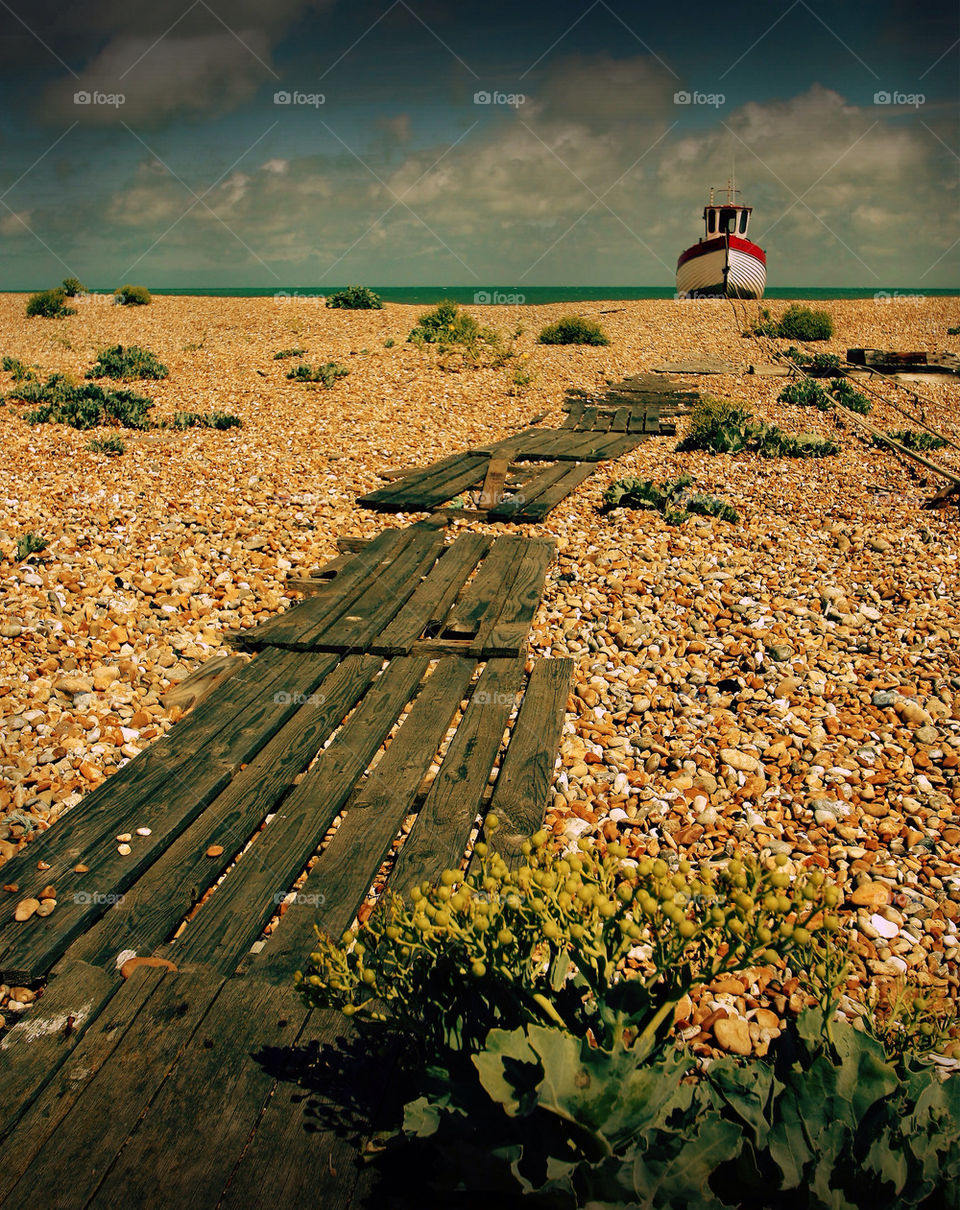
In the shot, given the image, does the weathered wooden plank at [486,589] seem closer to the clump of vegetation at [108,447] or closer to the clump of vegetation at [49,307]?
the clump of vegetation at [108,447]

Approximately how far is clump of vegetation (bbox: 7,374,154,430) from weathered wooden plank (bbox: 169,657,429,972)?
8.21m

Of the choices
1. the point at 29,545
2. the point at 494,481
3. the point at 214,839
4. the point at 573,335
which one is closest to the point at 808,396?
the point at 494,481

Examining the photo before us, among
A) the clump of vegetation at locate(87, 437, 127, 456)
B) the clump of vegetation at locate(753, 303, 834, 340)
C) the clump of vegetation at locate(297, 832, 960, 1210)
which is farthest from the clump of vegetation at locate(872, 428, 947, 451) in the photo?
the clump of vegetation at locate(753, 303, 834, 340)

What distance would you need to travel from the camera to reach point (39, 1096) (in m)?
1.94

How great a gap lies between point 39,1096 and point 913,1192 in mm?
1932

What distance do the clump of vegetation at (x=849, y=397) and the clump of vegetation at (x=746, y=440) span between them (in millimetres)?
2735

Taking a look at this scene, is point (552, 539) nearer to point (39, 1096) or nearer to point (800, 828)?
point (800, 828)

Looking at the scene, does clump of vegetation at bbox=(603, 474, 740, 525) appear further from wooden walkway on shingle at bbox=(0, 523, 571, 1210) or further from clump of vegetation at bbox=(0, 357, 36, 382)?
clump of vegetation at bbox=(0, 357, 36, 382)

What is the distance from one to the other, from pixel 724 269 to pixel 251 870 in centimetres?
3415

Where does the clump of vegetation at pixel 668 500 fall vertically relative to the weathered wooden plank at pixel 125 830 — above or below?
above

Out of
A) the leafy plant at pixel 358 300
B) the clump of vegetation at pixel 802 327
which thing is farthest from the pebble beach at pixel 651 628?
the leafy plant at pixel 358 300

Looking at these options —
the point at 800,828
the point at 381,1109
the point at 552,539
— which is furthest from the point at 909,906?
the point at 552,539

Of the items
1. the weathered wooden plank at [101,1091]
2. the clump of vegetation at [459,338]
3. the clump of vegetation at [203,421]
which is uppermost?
the clump of vegetation at [459,338]

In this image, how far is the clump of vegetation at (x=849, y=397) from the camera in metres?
12.9
